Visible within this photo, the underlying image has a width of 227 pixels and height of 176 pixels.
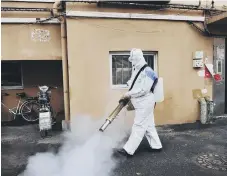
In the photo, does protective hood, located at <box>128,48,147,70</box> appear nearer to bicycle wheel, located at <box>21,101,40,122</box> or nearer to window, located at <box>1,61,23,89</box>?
bicycle wheel, located at <box>21,101,40,122</box>

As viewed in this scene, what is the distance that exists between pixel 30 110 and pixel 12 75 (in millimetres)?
1337

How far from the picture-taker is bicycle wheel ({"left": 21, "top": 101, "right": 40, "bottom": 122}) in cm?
842

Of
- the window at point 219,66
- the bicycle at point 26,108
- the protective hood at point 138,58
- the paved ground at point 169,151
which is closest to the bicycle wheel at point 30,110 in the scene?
the bicycle at point 26,108

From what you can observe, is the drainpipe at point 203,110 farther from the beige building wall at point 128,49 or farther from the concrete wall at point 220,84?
the concrete wall at point 220,84

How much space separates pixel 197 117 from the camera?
799cm

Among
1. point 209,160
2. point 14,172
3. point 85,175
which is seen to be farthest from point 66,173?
point 209,160

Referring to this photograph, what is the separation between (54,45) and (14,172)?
367cm

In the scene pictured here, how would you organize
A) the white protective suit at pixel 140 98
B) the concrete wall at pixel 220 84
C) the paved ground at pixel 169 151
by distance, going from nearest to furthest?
1. the paved ground at pixel 169 151
2. the white protective suit at pixel 140 98
3. the concrete wall at pixel 220 84

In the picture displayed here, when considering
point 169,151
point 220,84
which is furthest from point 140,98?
point 220,84

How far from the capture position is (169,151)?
5664 mm

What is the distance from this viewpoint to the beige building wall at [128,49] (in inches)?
275

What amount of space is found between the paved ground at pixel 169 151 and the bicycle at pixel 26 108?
2.16 ft

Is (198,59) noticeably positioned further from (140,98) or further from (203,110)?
(140,98)

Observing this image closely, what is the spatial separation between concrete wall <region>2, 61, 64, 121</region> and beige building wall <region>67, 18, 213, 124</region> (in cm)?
199
